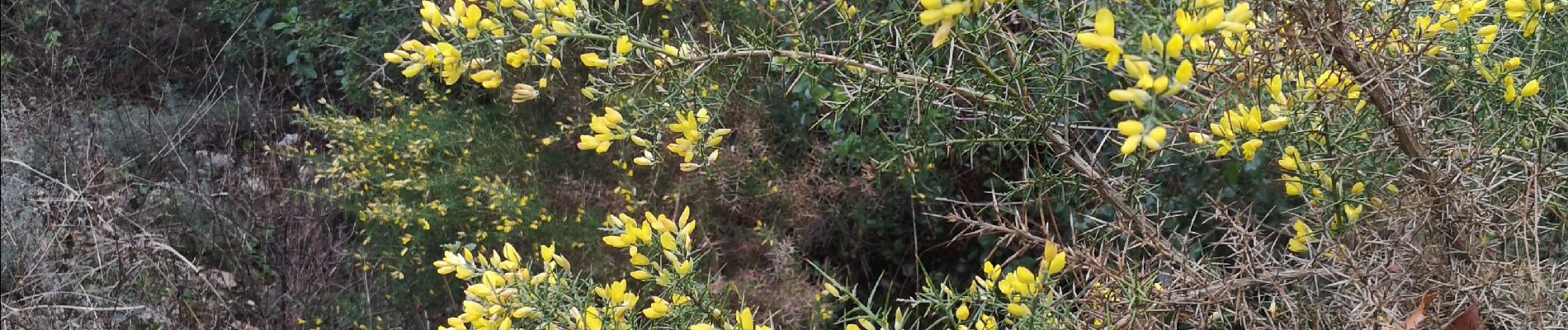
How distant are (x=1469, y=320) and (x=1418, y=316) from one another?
0.07m

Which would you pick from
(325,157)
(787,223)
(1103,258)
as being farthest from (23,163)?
(1103,258)

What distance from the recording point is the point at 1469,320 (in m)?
1.29

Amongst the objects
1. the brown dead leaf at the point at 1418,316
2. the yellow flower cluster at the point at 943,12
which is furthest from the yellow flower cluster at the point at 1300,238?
the yellow flower cluster at the point at 943,12

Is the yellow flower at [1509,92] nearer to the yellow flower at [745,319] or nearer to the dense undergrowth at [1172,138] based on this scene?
the dense undergrowth at [1172,138]

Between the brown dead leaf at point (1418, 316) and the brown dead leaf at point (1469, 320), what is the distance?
0.03m

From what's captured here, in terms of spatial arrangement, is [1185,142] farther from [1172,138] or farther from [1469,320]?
[1469,320]

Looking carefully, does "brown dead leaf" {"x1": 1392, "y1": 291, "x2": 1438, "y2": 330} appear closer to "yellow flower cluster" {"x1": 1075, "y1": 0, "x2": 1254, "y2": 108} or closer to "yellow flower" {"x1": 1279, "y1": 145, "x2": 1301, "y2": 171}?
"yellow flower" {"x1": 1279, "y1": 145, "x2": 1301, "y2": 171}

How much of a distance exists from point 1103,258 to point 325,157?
11.3 ft

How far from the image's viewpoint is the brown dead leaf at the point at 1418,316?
4.15ft

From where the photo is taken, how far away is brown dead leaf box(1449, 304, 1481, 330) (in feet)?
4.18

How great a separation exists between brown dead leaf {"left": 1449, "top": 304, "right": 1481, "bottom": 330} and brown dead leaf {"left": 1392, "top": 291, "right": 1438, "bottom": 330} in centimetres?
3

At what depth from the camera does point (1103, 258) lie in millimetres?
1317

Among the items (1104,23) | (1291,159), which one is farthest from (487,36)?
(1291,159)

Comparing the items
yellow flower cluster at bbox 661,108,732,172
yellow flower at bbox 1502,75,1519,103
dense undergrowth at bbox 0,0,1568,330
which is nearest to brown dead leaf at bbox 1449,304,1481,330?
dense undergrowth at bbox 0,0,1568,330
